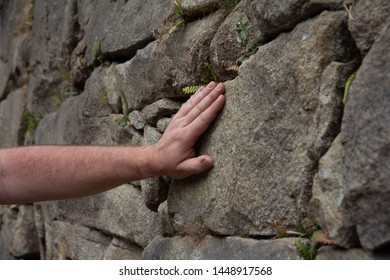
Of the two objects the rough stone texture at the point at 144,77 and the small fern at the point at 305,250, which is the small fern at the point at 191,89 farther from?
the small fern at the point at 305,250

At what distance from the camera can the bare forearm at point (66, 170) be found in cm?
289

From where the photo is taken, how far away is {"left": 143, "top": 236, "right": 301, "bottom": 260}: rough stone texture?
2.16m

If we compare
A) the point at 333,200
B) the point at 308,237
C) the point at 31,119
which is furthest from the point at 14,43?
the point at 333,200

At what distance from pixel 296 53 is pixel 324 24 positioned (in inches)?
6.6

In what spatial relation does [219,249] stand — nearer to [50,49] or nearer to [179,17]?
[179,17]

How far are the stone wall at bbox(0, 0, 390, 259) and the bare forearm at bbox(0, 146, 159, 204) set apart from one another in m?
0.29

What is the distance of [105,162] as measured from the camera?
2.91m

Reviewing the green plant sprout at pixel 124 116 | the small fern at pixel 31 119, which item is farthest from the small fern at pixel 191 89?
the small fern at pixel 31 119

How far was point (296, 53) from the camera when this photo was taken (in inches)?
88.5

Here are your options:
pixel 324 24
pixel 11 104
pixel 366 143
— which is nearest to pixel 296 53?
pixel 324 24

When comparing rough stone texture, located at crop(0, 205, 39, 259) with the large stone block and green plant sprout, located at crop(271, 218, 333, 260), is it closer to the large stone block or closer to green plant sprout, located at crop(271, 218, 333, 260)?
the large stone block

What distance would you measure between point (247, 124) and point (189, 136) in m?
0.38

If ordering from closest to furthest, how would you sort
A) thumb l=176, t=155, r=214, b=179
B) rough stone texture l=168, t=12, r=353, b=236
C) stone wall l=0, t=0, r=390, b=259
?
stone wall l=0, t=0, r=390, b=259 < rough stone texture l=168, t=12, r=353, b=236 < thumb l=176, t=155, r=214, b=179

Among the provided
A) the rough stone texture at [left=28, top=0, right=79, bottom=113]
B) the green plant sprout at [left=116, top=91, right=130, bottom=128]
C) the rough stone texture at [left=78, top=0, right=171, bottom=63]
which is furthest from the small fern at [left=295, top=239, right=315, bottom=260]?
the rough stone texture at [left=28, top=0, right=79, bottom=113]
